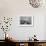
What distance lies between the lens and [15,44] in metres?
1.66

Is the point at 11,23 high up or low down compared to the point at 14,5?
down

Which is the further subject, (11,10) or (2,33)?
(2,33)

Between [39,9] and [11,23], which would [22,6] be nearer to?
[39,9]

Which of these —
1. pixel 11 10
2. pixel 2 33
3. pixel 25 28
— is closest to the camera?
pixel 11 10

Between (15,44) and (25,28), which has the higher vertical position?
(25,28)

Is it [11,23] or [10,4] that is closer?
[10,4]

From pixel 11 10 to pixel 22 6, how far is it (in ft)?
0.61

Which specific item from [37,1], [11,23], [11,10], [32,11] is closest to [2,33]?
[11,23]

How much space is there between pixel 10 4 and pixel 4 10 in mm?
134

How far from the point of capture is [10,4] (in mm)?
1630

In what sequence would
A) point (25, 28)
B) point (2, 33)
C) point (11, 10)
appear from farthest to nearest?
point (25, 28), point (2, 33), point (11, 10)

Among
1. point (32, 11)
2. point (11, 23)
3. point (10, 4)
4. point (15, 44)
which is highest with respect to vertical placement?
point (10, 4)

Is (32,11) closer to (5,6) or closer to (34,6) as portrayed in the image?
(34,6)

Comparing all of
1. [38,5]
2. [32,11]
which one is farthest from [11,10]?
[38,5]
